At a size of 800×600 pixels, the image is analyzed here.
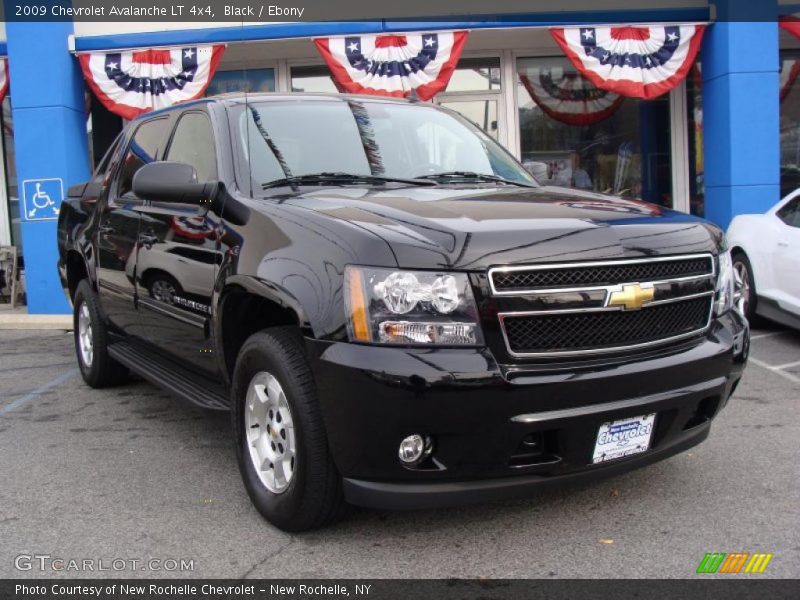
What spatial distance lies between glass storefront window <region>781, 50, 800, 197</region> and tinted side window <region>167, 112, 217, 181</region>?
10.7 meters

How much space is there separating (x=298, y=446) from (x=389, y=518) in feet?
2.16

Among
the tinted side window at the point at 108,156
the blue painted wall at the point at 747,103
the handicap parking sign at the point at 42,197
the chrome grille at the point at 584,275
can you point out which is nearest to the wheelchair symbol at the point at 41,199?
the handicap parking sign at the point at 42,197

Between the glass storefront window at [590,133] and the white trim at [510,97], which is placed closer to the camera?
the white trim at [510,97]

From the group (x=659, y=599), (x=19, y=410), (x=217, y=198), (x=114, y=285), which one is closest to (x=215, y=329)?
(x=217, y=198)

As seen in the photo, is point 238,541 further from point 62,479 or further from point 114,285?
point 114,285

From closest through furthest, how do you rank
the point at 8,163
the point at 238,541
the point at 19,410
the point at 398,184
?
1. the point at 238,541
2. the point at 398,184
3. the point at 19,410
4. the point at 8,163

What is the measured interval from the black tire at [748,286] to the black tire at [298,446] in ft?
18.8

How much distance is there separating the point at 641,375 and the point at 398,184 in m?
1.56

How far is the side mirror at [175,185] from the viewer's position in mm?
3703

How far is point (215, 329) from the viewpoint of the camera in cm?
367

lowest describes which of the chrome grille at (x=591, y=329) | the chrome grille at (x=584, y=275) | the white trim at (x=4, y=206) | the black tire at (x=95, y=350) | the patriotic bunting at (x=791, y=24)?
the black tire at (x=95, y=350)

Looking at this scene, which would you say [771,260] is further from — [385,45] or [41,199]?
[41,199]

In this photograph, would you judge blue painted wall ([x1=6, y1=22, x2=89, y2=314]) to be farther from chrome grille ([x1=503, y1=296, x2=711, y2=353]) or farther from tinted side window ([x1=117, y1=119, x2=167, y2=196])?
chrome grille ([x1=503, y1=296, x2=711, y2=353])

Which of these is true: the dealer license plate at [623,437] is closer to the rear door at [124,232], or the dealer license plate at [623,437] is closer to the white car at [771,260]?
the rear door at [124,232]
